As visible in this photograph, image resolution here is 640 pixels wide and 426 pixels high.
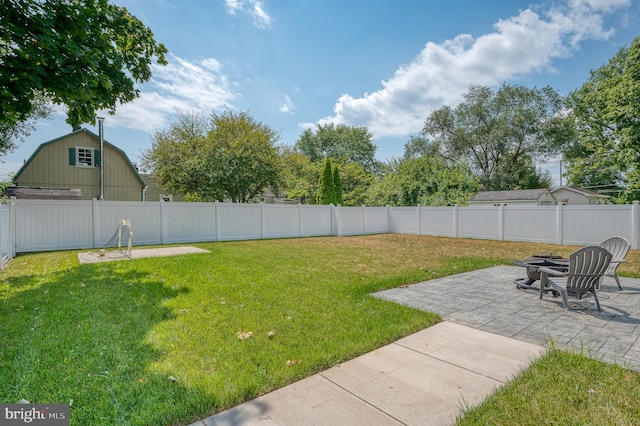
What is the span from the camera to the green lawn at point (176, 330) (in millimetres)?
2291

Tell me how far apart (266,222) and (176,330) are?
35.1 ft

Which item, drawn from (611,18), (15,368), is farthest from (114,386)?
(611,18)

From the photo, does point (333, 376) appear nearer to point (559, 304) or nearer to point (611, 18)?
point (559, 304)

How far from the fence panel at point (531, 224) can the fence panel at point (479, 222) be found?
1.34 ft

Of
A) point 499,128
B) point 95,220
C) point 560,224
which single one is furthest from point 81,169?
point 499,128

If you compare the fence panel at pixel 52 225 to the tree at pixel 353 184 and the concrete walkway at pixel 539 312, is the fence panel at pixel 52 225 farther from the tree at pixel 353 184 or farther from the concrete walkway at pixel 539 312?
the tree at pixel 353 184

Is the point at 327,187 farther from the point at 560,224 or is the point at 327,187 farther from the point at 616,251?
the point at 616,251

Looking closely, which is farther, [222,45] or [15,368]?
[222,45]

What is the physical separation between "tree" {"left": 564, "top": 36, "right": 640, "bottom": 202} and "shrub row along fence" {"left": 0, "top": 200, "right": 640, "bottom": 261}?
16.8 ft

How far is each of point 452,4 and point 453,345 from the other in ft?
36.4

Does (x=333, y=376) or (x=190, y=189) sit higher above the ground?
(x=190, y=189)

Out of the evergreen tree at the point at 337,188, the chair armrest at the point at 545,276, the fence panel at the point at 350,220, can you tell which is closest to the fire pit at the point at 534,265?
the chair armrest at the point at 545,276

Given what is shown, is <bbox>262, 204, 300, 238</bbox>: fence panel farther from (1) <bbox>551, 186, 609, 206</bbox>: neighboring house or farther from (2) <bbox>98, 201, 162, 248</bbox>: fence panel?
(1) <bbox>551, 186, 609, 206</bbox>: neighboring house

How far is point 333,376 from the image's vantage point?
2.63 meters
